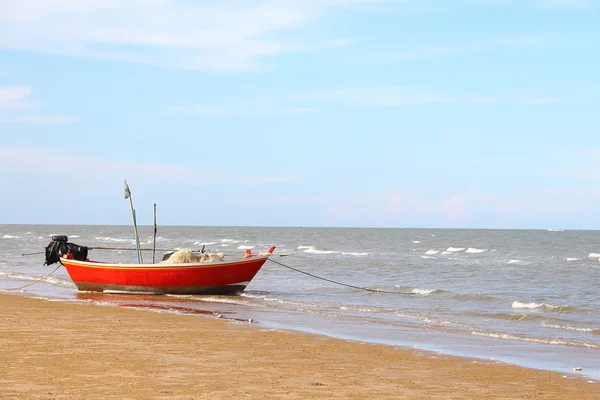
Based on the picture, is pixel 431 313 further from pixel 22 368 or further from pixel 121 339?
pixel 22 368

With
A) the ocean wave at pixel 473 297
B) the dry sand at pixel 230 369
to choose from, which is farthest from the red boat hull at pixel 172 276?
the dry sand at pixel 230 369

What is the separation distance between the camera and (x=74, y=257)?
22203 millimetres

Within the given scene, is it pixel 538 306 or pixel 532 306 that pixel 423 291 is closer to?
pixel 532 306

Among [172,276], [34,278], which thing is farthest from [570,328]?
[34,278]

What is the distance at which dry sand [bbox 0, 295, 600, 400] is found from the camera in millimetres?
7738

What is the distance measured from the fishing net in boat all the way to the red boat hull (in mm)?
358

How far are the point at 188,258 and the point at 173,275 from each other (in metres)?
0.67

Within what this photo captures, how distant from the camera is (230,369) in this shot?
8.98 m

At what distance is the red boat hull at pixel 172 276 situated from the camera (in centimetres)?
2075

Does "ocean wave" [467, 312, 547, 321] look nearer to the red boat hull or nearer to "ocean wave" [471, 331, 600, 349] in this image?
"ocean wave" [471, 331, 600, 349]

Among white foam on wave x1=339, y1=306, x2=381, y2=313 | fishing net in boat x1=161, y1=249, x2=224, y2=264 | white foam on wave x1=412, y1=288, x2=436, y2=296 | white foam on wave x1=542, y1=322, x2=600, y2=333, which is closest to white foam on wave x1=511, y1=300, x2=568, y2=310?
white foam on wave x1=412, y1=288, x2=436, y2=296

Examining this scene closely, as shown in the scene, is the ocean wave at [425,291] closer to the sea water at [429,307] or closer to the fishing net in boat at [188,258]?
the sea water at [429,307]

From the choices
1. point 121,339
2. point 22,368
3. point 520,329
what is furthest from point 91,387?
point 520,329

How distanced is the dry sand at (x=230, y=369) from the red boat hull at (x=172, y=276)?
25.3ft
